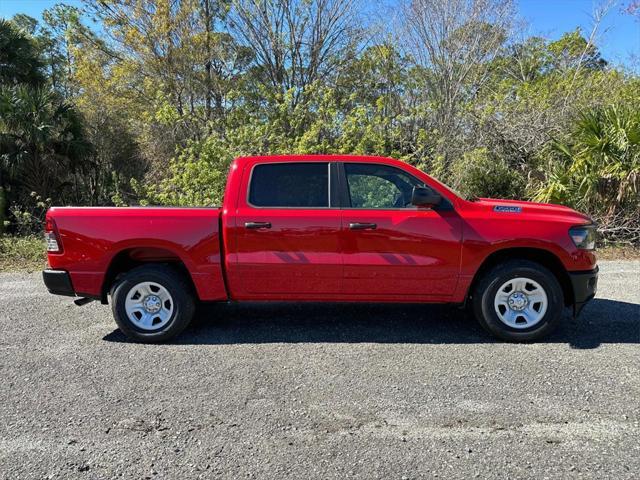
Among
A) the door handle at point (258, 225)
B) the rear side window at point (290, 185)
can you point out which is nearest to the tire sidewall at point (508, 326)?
the rear side window at point (290, 185)

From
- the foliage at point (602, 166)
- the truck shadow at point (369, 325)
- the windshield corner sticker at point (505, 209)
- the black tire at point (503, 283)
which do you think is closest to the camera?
the black tire at point (503, 283)

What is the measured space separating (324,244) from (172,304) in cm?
158

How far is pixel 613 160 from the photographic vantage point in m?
10.2

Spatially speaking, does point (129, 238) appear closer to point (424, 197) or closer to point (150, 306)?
point (150, 306)

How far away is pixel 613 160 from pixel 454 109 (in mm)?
5236

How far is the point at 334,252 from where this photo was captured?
4660mm

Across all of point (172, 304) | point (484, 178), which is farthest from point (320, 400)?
point (484, 178)

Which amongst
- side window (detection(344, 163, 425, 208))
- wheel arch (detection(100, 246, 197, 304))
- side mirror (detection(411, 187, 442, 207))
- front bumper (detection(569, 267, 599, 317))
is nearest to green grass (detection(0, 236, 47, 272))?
wheel arch (detection(100, 246, 197, 304))

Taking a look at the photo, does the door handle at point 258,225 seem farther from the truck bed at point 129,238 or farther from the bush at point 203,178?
the bush at point 203,178

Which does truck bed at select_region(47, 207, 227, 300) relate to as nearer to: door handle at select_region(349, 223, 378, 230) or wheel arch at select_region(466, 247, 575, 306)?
door handle at select_region(349, 223, 378, 230)

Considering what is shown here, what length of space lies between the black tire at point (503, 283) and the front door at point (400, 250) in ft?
1.03

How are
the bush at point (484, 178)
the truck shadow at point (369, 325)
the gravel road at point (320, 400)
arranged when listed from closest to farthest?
1. the gravel road at point (320, 400)
2. the truck shadow at point (369, 325)
3. the bush at point (484, 178)

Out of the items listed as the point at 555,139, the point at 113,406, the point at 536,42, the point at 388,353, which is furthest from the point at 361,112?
the point at 536,42

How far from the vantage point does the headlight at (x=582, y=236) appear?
4.59 m
